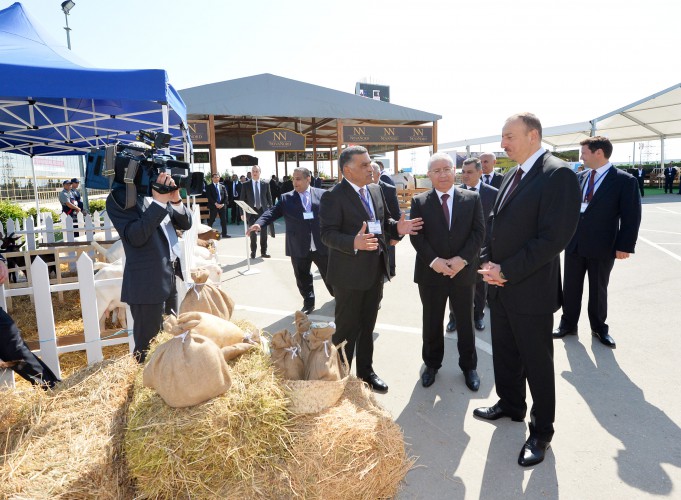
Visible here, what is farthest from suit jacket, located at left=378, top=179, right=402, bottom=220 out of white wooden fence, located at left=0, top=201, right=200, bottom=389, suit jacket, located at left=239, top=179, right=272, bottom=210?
suit jacket, located at left=239, top=179, right=272, bottom=210

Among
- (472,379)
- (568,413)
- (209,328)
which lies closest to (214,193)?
(472,379)

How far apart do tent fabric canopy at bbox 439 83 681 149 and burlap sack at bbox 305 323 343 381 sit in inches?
751

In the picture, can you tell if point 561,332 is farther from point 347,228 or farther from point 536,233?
point 347,228

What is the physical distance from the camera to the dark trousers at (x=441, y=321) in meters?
3.74

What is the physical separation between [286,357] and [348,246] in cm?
115

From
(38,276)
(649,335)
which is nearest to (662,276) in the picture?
(649,335)

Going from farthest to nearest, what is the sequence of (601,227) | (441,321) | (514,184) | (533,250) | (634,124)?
(634,124) → (601,227) → (441,321) → (514,184) → (533,250)

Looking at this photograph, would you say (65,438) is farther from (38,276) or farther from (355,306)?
(355,306)

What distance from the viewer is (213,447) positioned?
1970 mm

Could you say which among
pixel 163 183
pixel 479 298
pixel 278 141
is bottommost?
pixel 479 298

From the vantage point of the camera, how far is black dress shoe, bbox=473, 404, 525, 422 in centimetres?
321

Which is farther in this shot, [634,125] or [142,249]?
[634,125]

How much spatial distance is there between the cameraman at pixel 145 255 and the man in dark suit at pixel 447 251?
6.76 feet

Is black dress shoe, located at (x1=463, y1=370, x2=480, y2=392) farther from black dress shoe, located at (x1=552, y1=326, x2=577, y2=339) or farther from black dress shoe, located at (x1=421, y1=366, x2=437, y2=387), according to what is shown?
black dress shoe, located at (x1=552, y1=326, x2=577, y2=339)
